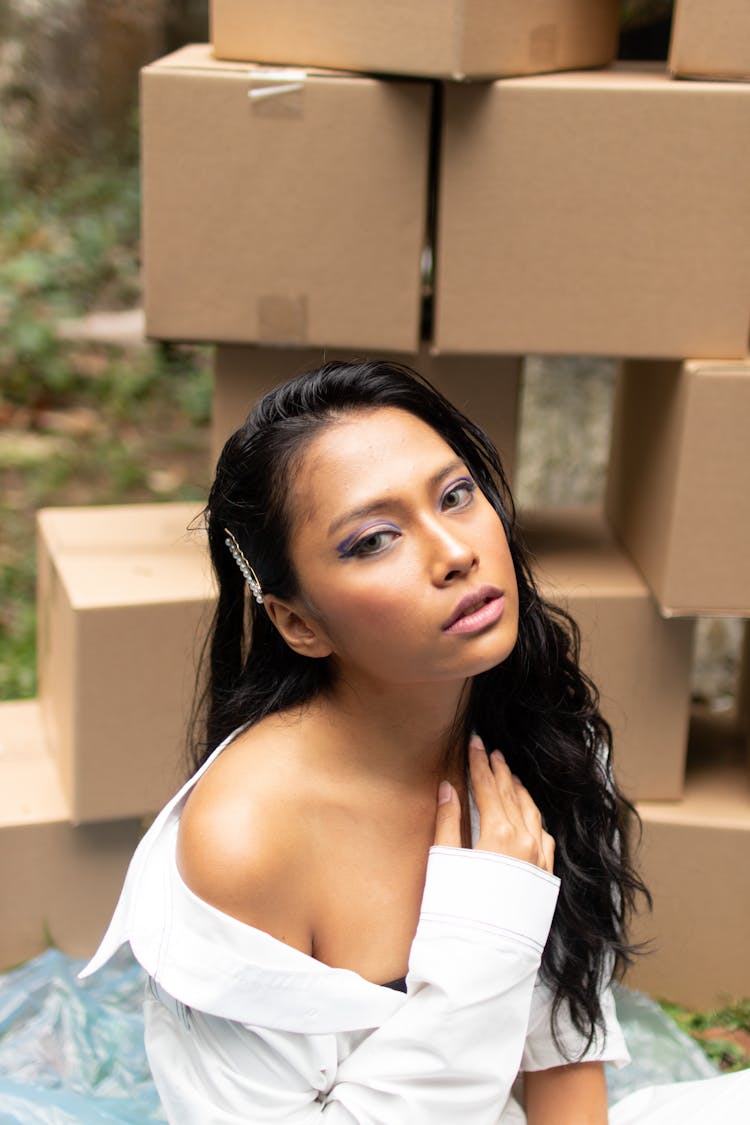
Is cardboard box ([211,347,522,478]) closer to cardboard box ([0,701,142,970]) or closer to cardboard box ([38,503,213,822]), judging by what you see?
cardboard box ([38,503,213,822])

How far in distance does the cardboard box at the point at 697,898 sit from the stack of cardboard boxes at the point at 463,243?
0.65 ft

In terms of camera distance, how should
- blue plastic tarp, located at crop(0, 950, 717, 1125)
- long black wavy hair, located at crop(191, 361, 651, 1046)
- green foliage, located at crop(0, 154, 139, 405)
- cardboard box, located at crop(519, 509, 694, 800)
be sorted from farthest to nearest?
green foliage, located at crop(0, 154, 139, 405) → cardboard box, located at crop(519, 509, 694, 800) → blue plastic tarp, located at crop(0, 950, 717, 1125) → long black wavy hair, located at crop(191, 361, 651, 1046)

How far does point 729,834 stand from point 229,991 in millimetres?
967

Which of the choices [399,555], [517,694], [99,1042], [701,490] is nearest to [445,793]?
[517,694]

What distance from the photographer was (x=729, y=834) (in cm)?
191

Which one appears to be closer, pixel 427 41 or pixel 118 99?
pixel 427 41

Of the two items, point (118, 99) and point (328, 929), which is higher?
point (118, 99)

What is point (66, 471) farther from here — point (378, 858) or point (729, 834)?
point (378, 858)

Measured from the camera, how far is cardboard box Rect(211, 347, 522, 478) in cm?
184

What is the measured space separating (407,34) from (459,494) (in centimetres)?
69

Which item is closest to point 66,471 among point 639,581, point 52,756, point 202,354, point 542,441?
point 202,354

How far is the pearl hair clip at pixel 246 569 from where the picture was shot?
4.22ft

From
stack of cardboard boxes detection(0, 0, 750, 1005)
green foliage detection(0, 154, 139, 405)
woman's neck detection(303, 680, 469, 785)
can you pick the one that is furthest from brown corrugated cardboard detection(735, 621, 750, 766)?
green foliage detection(0, 154, 139, 405)

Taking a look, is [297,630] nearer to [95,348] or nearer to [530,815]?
[530,815]
